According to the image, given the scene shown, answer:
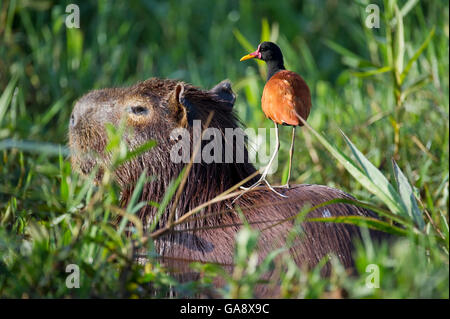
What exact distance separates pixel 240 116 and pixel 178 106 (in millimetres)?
1930

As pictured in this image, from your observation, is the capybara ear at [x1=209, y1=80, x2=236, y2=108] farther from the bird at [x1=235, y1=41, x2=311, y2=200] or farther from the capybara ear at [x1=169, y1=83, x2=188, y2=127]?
the bird at [x1=235, y1=41, x2=311, y2=200]

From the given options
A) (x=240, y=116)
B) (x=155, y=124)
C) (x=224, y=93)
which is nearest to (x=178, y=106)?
(x=155, y=124)

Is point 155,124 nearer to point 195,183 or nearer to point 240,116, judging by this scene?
point 195,183

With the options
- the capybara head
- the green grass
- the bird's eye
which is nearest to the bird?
the green grass

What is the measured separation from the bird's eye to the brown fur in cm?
1

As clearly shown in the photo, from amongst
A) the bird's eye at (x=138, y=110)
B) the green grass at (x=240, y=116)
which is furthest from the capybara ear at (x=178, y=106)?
the green grass at (x=240, y=116)

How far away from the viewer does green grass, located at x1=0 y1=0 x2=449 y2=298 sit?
202 centimetres

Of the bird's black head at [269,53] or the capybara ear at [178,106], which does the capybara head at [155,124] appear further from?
the bird's black head at [269,53]

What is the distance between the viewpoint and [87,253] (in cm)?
213

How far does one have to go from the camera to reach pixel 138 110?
279 centimetres

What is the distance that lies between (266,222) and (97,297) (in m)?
0.71

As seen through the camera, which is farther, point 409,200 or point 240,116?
point 240,116
